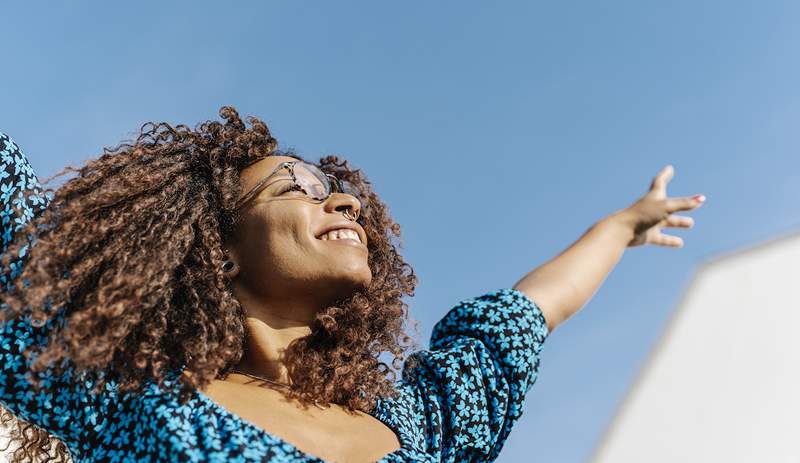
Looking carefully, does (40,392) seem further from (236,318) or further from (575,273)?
(575,273)

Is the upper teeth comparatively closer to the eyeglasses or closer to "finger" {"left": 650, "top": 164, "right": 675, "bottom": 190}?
the eyeglasses

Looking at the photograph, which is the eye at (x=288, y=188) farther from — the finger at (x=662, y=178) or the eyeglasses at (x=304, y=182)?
the finger at (x=662, y=178)

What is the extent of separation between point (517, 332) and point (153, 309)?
133cm

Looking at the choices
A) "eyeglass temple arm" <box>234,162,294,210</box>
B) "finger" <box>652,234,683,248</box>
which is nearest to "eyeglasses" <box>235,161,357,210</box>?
"eyeglass temple arm" <box>234,162,294,210</box>

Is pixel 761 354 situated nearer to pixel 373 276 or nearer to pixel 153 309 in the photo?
pixel 373 276

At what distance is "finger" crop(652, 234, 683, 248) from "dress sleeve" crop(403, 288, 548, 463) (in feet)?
2.00

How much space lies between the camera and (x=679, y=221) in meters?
3.14

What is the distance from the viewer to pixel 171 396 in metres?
2.42

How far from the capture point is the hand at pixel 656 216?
123 inches

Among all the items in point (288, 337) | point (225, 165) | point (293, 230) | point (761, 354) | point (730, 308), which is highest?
point (730, 308)

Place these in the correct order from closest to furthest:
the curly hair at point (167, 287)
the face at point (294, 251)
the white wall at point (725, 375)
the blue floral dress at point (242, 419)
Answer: the blue floral dress at point (242, 419), the curly hair at point (167, 287), the face at point (294, 251), the white wall at point (725, 375)

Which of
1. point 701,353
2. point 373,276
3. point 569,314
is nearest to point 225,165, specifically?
point 373,276

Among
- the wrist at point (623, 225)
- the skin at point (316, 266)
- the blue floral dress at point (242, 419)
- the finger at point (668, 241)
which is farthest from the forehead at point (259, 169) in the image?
the finger at point (668, 241)

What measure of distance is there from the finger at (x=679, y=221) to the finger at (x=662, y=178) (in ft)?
0.52
